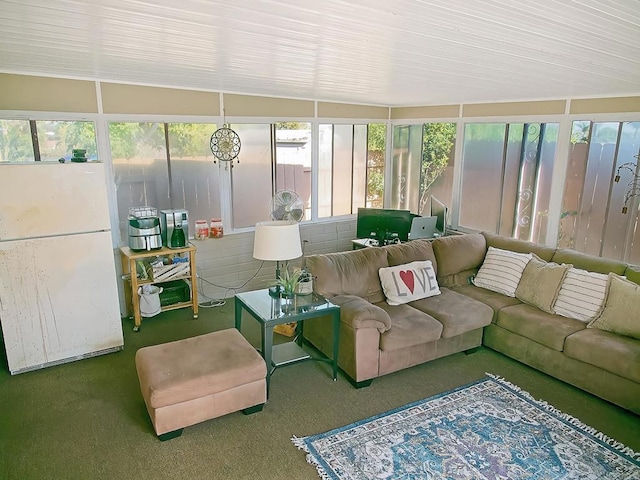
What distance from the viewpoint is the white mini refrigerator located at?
11.4 feet

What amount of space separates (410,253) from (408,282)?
39cm

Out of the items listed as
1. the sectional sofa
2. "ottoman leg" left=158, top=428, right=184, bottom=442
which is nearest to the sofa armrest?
the sectional sofa

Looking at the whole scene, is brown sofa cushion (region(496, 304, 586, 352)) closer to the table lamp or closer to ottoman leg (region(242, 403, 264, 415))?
the table lamp

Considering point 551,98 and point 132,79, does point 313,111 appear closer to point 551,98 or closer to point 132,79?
point 132,79

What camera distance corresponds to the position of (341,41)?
2.23 m

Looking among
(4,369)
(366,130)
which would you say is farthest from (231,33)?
(366,130)

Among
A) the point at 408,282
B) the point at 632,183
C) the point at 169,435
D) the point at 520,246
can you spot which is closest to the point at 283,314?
the point at 169,435

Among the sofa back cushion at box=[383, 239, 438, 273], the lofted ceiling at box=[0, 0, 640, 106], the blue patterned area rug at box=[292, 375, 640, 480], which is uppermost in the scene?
the lofted ceiling at box=[0, 0, 640, 106]

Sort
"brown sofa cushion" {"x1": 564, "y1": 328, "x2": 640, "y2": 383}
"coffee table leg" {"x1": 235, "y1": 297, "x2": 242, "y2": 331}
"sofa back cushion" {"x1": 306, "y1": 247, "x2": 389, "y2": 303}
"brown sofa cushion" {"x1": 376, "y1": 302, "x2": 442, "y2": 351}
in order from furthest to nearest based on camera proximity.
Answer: "sofa back cushion" {"x1": 306, "y1": 247, "x2": 389, "y2": 303}, "coffee table leg" {"x1": 235, "y1": 297, "x2": 242, "y2": 331}, "brown sofa cushion" {"x1": 376, "y1": 302, "x2": 442, "y2": 351}, "brown sofa cushion" {"x1": 564, "y1": 328, "x2": 640, "y2": 383}

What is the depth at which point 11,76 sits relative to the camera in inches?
153

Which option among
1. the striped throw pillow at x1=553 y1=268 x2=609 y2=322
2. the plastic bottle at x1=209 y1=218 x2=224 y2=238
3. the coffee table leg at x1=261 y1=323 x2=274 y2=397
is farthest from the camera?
the plastic bottle at x1=209 y1=218 x2=224 y2=238

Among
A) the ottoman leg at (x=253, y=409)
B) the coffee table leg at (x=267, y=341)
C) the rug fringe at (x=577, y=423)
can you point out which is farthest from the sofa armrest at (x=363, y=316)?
the rug fringe at (x=577, y=423)

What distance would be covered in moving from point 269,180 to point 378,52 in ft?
11.0

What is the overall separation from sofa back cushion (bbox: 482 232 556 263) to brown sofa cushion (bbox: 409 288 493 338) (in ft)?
2.64
